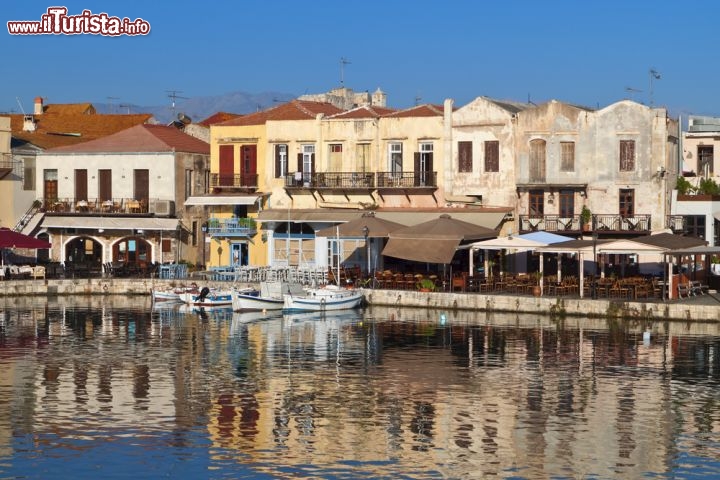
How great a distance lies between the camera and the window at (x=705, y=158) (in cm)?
5928

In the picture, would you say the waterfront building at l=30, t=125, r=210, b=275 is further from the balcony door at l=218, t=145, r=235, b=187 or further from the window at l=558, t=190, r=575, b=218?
the window at l=558, t=190, r=575, b=218

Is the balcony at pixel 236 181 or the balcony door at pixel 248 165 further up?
the balcony door at pixel 248 165

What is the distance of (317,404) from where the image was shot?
29750 millimetres

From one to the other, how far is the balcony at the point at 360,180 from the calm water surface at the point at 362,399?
12.0 metres

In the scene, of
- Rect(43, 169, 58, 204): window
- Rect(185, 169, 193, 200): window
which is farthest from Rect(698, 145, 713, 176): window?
Rect(43, 169, 58, 204): window

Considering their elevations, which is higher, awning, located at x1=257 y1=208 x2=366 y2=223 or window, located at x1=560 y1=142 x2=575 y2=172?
window, located at x1=560 y1=142 x2=575 y2=172

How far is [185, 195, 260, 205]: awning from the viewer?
59594mm

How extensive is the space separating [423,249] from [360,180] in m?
9.36

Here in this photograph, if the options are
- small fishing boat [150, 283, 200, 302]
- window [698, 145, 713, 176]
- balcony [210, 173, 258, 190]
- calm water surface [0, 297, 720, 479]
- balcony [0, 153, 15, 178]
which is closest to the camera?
calm water surface [0, 297, 720, 479]

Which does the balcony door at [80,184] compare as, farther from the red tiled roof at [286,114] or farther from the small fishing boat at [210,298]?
the small fishing boat at [210,298]

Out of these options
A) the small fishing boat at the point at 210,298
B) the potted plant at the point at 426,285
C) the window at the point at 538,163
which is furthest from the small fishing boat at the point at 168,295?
the window at the point at 538,163

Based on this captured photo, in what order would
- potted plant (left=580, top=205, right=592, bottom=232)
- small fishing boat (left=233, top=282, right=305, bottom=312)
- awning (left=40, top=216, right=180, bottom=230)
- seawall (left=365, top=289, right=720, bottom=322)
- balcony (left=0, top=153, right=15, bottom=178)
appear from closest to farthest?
1. seawall (left=365, top=289, right=720, bottom=322)
2. small fishing boat (left=233, top=282, right=305, bottom=312)
3. potted plant (left=580, top=205, right=592, bottom=232)
4. awning (left=40, top=216, right=180, bottom=230)
5. balcony (left=0, top=153, right=15, bottom=178)

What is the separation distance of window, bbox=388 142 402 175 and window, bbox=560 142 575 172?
7.34 meters

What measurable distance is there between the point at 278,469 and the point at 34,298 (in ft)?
110
